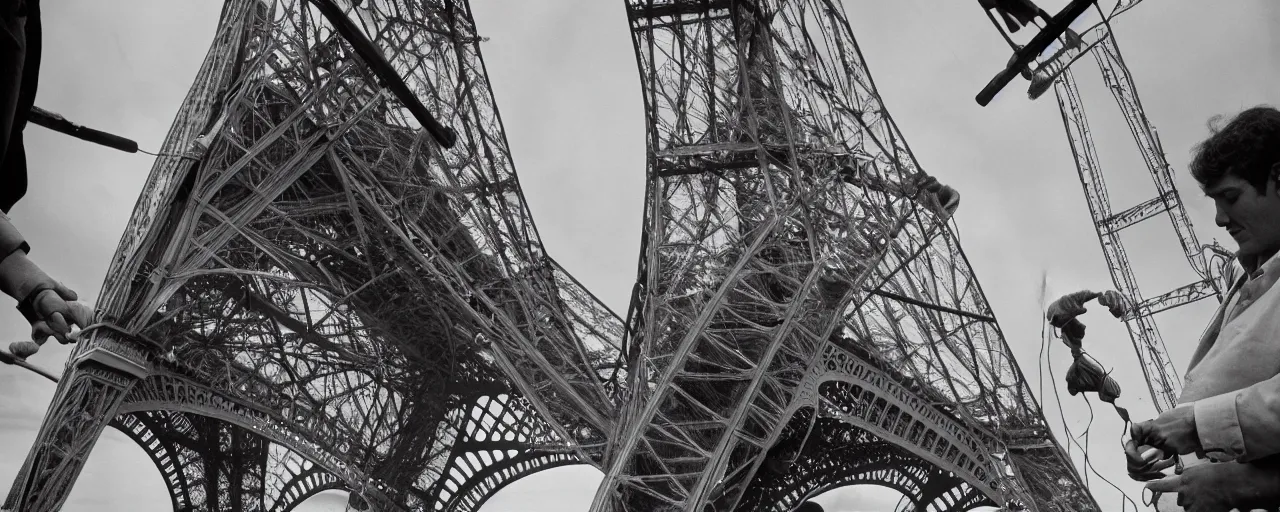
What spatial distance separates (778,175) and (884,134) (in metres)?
2.02

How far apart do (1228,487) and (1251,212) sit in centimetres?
66

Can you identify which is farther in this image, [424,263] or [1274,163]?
[424,263]

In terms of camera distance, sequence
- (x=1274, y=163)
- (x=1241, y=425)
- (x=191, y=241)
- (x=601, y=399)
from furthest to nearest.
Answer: (x=601, y=399) → (x=191, y=241) → (x=1274, y=163) → (x=1241, y=425)

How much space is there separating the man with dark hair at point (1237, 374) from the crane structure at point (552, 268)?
37.0ft

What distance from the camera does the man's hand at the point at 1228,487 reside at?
6.91 ft

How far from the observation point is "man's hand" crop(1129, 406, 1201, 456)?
2133 millimetres

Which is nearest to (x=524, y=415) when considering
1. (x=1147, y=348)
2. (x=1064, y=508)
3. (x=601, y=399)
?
(x=601, y=399)

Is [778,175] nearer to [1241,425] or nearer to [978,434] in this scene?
[978,434]

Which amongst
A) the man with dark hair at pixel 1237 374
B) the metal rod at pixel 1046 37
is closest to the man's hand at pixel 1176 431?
the man with dark hair at pixel 1237 374

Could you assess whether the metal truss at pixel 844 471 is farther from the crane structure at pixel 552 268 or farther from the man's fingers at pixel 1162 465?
the man's fingers at pixel 1162 465

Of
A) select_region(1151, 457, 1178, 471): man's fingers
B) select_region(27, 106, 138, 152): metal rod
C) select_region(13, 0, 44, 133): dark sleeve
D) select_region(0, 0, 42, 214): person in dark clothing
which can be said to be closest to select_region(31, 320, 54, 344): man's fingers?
select_region(0, 0, 42, 214): person in dark clothing

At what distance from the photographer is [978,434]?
64.5 ft

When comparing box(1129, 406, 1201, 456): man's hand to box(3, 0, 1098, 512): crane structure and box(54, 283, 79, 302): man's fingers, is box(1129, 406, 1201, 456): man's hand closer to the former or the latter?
box(54, 283, 79, 302): man's fingers

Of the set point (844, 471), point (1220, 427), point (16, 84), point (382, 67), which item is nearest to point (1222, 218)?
point (1220, 427)
